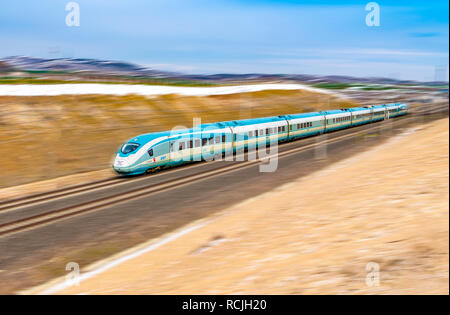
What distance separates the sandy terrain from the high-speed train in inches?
379

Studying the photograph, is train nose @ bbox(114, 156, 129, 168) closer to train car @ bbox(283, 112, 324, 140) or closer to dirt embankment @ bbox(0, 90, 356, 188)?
dirt embankment @ bbox(0, 90, 356, 188)

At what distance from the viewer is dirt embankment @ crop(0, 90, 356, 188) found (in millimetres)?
29844

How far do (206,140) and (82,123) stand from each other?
22.8 m

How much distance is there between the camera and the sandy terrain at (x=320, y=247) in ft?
24.6

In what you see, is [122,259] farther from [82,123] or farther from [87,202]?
[82,123]

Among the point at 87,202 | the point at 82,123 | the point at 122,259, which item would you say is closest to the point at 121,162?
the point at 87,202

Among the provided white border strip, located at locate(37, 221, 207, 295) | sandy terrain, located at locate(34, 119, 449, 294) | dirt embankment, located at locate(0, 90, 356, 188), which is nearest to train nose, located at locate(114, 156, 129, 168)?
dirt embankment, located at locate(0, 90, 356, 188)

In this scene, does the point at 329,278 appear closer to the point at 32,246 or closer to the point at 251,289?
the point at 251,289

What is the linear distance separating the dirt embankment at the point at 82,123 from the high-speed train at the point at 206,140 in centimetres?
661

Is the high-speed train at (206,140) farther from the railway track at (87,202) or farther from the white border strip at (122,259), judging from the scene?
the white border strip at (122,259)

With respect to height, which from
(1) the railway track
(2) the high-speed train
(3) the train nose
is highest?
(2) the high-speed train

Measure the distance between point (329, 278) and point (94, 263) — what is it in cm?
714

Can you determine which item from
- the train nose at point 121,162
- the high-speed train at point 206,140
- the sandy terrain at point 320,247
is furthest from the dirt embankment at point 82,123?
the sandy terrain at point 320,247

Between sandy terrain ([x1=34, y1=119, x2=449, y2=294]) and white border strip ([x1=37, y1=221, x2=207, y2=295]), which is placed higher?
sandy terrain ([x1=34, y1=119, x2=449, y2=294])
